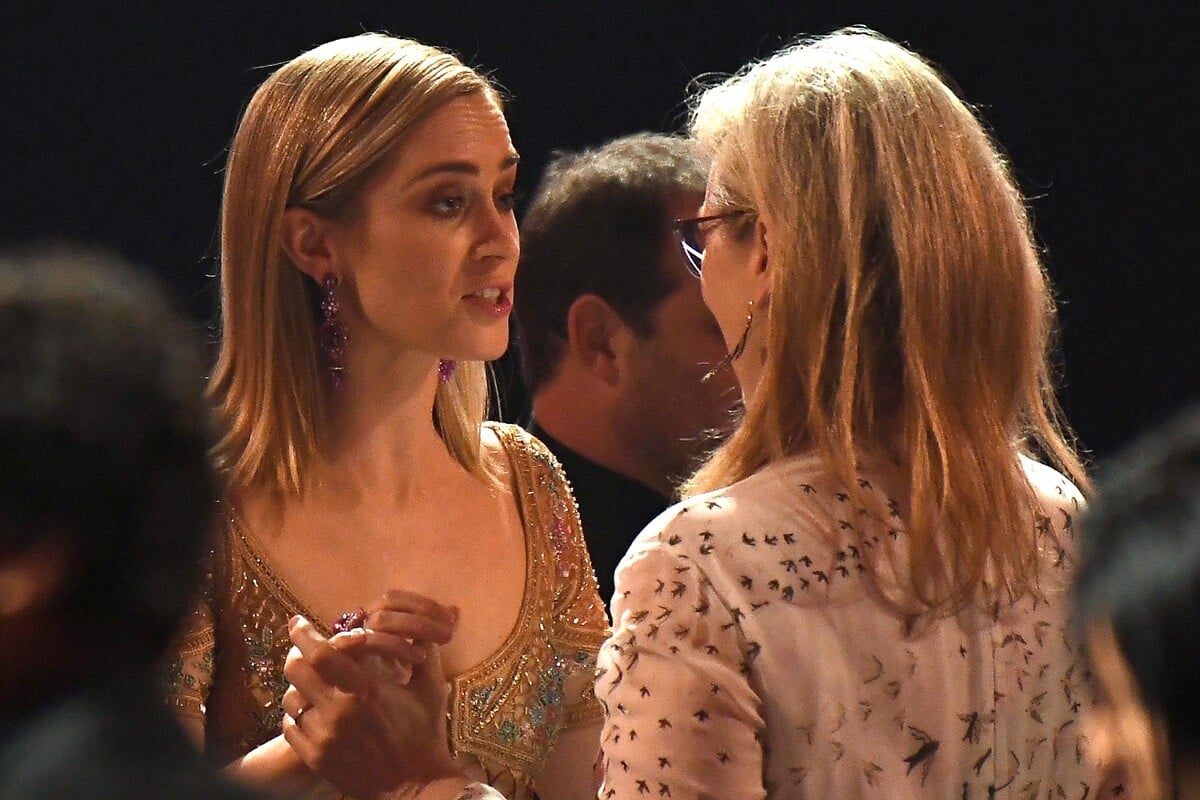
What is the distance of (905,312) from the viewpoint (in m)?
1.36

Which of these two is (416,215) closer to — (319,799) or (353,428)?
(353,428)

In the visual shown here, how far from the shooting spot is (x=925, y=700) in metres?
1.30

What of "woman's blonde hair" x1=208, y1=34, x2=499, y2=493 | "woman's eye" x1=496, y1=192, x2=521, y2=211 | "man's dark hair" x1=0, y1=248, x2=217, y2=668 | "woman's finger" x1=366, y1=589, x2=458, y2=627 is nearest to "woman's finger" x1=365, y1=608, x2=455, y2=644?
"woman's finger" x1=366, y1=589, x2=458, y2=627

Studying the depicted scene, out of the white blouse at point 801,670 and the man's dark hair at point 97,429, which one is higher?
the man's dark hair at point 97,429

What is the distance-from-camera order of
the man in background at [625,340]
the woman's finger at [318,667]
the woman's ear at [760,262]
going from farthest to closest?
the man in background at [625,340] → the woman's finger at [318,667] → the woman's ear at [760,262]

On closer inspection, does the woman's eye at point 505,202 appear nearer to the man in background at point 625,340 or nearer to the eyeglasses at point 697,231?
the eyeglasses at point 697,231

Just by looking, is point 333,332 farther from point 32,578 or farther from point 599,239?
point 32,578

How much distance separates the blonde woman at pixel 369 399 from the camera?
1.78 m

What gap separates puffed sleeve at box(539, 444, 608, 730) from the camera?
189 centimetres

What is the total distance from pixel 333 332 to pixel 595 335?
0.72 m

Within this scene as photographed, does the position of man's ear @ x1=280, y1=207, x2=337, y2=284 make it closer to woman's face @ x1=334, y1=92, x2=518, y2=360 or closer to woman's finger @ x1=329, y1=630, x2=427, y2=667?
woman's face @ x1=334, y1=92, x2=518, y2=360

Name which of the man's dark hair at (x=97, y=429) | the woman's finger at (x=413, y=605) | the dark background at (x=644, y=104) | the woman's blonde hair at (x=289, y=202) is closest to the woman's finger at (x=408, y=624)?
the woman's finger at (x=413, y=605)

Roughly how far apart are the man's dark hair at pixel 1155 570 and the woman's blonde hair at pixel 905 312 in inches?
17.8

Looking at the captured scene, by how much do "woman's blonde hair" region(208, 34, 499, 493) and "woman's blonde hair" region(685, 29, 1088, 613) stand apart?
526 millimetres
